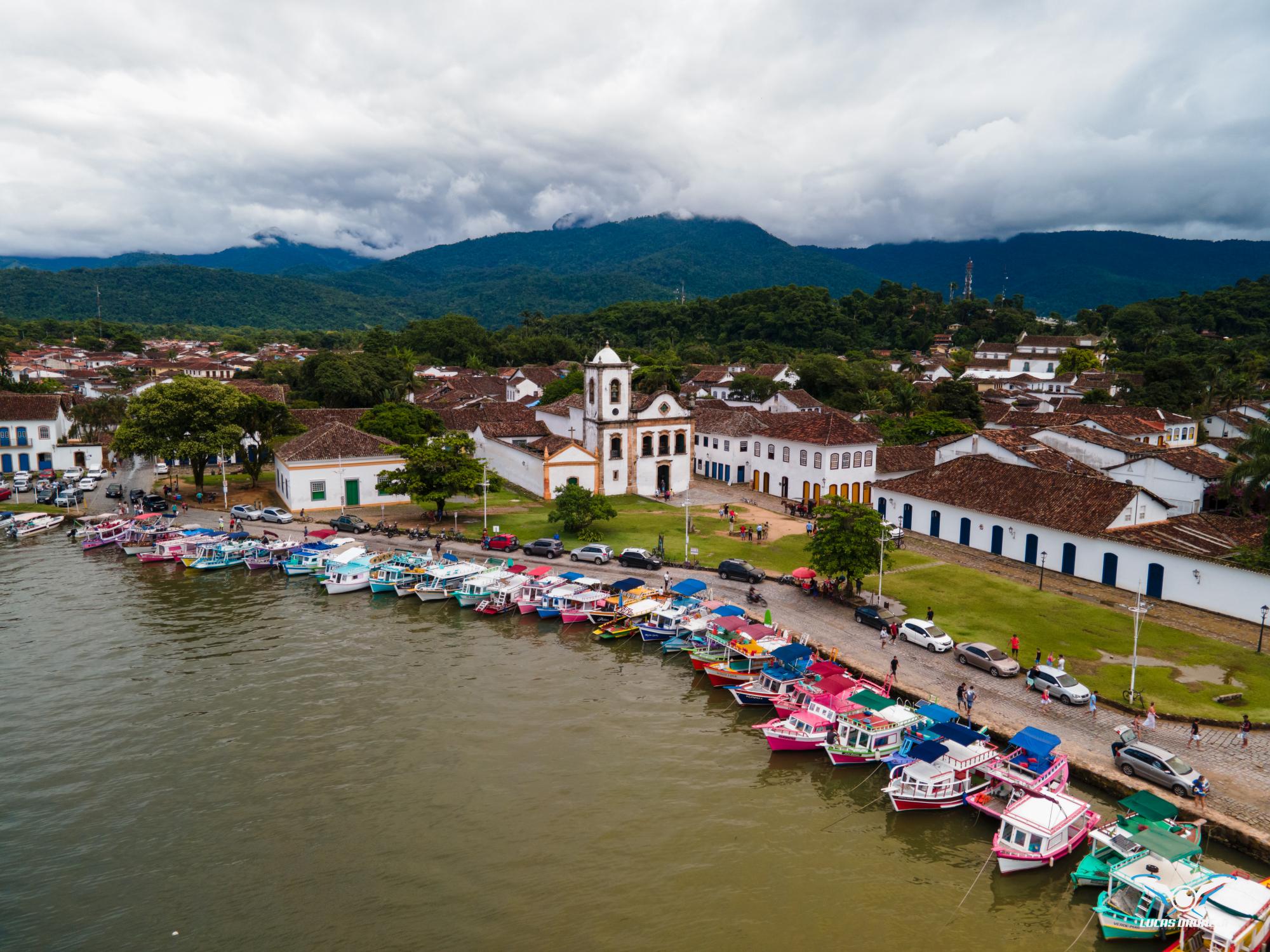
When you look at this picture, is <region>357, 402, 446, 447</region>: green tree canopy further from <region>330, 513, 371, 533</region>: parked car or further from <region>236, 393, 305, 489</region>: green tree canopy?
<region>330, 513, 371, 533</region>: parked car

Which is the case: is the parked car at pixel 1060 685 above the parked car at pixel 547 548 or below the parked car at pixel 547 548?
below

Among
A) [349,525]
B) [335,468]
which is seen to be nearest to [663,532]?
[349,525]

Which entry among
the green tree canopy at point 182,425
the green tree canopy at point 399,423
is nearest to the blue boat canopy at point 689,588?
the green tree canopy at point 399,423

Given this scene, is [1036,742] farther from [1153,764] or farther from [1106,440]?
[1106,440]

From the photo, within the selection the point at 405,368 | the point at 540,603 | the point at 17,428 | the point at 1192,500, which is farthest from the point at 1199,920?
the point at 405,368

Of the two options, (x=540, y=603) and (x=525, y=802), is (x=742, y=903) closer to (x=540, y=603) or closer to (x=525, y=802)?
(x=525, y=802)

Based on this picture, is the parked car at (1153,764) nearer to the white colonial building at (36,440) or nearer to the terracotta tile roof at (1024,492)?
the terracotta tile roof at (1024,492)

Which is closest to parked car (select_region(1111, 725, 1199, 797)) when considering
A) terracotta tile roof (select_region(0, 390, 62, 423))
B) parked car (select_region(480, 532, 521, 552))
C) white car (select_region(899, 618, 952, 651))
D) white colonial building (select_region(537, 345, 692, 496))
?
white car (select_region(899, 618, 952, 651))
